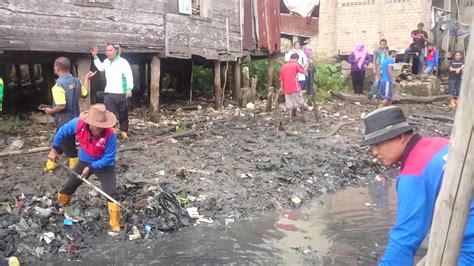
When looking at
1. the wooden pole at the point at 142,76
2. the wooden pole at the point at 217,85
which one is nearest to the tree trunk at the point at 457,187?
the wooden pole at the point at 217,85

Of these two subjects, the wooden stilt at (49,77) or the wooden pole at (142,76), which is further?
the wooden pole at (142,76)

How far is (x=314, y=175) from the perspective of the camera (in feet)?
28.8

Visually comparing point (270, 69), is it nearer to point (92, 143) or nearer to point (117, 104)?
point (117, 104)

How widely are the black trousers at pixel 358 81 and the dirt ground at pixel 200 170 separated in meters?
4.29

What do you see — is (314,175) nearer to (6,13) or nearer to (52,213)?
(52,213)

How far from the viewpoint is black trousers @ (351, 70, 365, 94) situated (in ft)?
55.5

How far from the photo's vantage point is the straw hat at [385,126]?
2499 millimetres

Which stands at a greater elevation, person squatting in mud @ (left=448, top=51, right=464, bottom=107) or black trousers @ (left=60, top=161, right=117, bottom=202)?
person squatting in mud @ (left=448, top=51, right=464, bottom=107)

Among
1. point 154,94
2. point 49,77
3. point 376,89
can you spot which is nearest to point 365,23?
point 376,89

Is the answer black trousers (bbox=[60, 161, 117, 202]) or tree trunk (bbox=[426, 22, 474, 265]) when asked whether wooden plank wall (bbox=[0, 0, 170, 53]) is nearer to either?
black trousers (bbox=[60, 161, 117, 202])

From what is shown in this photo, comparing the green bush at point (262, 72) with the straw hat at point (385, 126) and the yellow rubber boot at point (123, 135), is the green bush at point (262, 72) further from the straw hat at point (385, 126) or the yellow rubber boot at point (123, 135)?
the straw hat at point (385, 126)

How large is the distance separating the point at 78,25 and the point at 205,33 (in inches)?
154

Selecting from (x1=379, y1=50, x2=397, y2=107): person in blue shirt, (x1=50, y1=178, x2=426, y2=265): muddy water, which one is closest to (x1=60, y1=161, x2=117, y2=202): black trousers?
(x1=50, y1=178, x2=426, y2=265): muddy water

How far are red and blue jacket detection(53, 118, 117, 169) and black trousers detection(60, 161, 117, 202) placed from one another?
0.09 m
